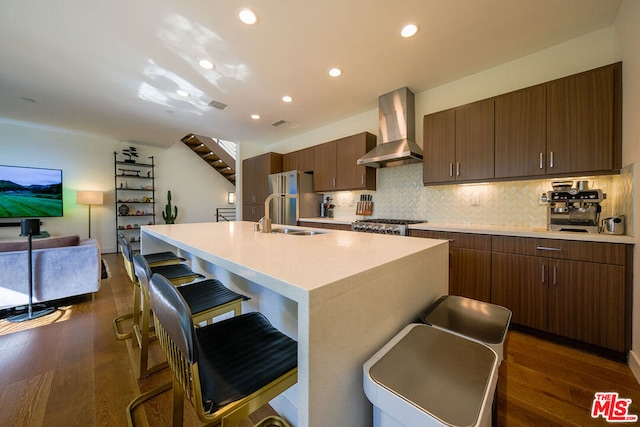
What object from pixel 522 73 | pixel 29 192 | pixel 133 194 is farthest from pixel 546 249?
pixel 29 192

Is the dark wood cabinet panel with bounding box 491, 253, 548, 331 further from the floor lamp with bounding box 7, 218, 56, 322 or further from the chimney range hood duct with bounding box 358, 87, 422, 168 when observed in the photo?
the floor lamp with bounding box 7, 218, 56, 322

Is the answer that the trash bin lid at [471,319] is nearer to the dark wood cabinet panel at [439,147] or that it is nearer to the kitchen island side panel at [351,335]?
the kitchen island side panel at [351,335]

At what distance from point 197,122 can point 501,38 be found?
4.35 meters

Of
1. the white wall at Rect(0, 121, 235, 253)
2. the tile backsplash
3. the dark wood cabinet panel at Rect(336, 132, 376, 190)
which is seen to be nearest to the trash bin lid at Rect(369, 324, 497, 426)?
the tile backsplash

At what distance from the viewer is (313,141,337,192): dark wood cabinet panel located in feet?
12.7

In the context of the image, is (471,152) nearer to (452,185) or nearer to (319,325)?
(452,185)

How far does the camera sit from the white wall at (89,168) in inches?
183

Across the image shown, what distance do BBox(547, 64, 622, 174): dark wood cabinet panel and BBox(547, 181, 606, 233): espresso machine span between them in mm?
184

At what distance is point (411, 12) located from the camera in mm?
1796

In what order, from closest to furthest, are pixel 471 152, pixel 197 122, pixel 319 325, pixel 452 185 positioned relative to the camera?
pixel 319 325, pixel 471 152, pixel 452 185, pixel 197 122

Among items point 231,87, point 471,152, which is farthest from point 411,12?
point 231,87

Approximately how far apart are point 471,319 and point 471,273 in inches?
56.1

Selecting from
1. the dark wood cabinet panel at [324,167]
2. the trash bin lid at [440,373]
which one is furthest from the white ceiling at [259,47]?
the trash bin lid at [440,373]

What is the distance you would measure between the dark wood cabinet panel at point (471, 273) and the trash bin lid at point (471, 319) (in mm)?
1230
